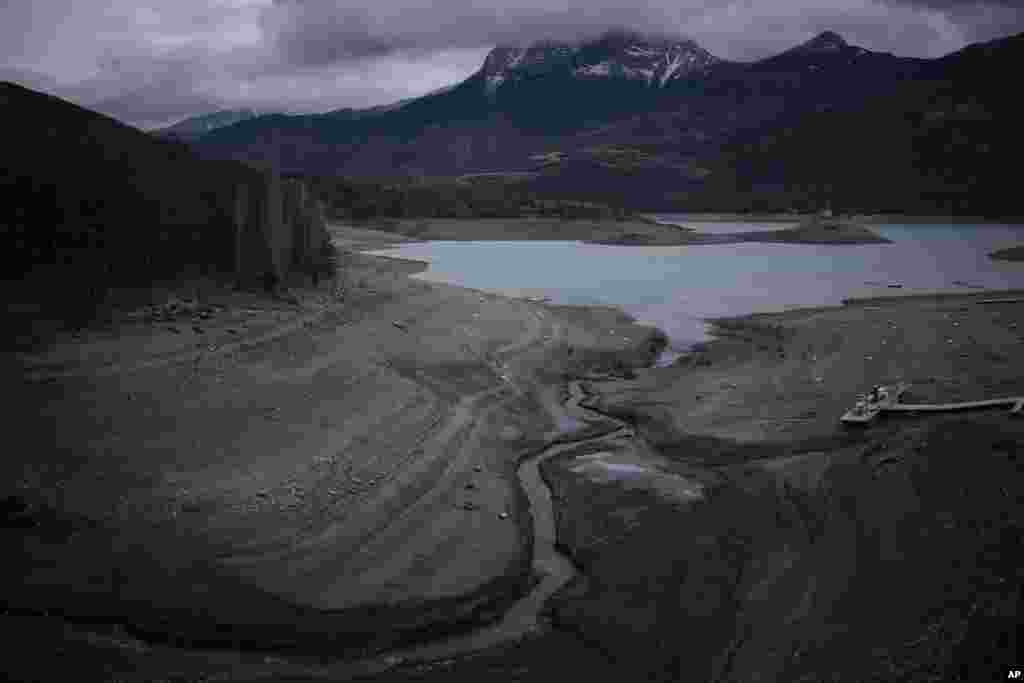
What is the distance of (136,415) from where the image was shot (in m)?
15.0

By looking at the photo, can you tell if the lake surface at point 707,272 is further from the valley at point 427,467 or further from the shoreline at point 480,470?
the shoreline at point 480,470

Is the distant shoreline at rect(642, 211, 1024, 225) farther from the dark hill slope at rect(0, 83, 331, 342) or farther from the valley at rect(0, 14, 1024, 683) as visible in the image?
the dark hill slope at rect(0, 83, 331, 342)

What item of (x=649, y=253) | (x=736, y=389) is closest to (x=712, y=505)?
(x=736, y=389)

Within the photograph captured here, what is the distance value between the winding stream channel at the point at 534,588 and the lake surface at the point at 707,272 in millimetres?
11520

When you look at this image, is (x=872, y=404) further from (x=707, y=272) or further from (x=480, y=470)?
(x=707, y=272)

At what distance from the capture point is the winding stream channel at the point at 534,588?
35.2ft

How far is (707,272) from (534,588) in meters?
39.4

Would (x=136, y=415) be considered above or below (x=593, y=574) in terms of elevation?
above

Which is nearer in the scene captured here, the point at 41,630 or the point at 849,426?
the point at 41,630

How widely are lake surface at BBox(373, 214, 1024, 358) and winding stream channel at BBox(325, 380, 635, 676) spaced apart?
11.5 metres

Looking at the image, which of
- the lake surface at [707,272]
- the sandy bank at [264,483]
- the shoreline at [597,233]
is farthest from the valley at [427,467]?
the shoreline at [597,233]

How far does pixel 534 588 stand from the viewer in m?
12.8

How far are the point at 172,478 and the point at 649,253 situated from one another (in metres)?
49.8

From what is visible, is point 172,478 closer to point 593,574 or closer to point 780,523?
point 593,574
